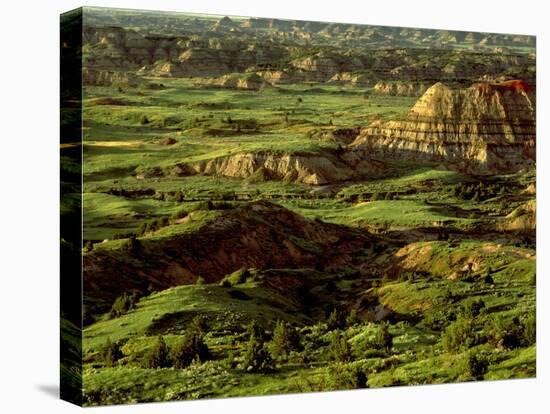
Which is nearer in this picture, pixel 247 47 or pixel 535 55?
pixel 247 47

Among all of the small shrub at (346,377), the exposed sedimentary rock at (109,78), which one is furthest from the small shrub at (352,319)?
the exposed sedimentary rock at (109,78)

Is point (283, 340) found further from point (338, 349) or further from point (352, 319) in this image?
point (352, 319)

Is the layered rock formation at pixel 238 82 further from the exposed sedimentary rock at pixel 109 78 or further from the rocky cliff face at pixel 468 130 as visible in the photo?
the rocky cliff face at pixel 468 130

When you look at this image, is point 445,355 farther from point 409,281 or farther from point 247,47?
point 247,47

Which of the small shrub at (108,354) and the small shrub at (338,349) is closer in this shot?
the small shrub at (108,354)

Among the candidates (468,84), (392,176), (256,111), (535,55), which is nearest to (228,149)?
(256,111)

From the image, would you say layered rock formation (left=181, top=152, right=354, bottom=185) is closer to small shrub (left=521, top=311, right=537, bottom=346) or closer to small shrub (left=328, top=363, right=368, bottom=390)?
small shrub (left=328, top=363, right=368, bottom=390)

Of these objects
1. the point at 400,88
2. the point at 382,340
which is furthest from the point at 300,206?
the point at 400,88
